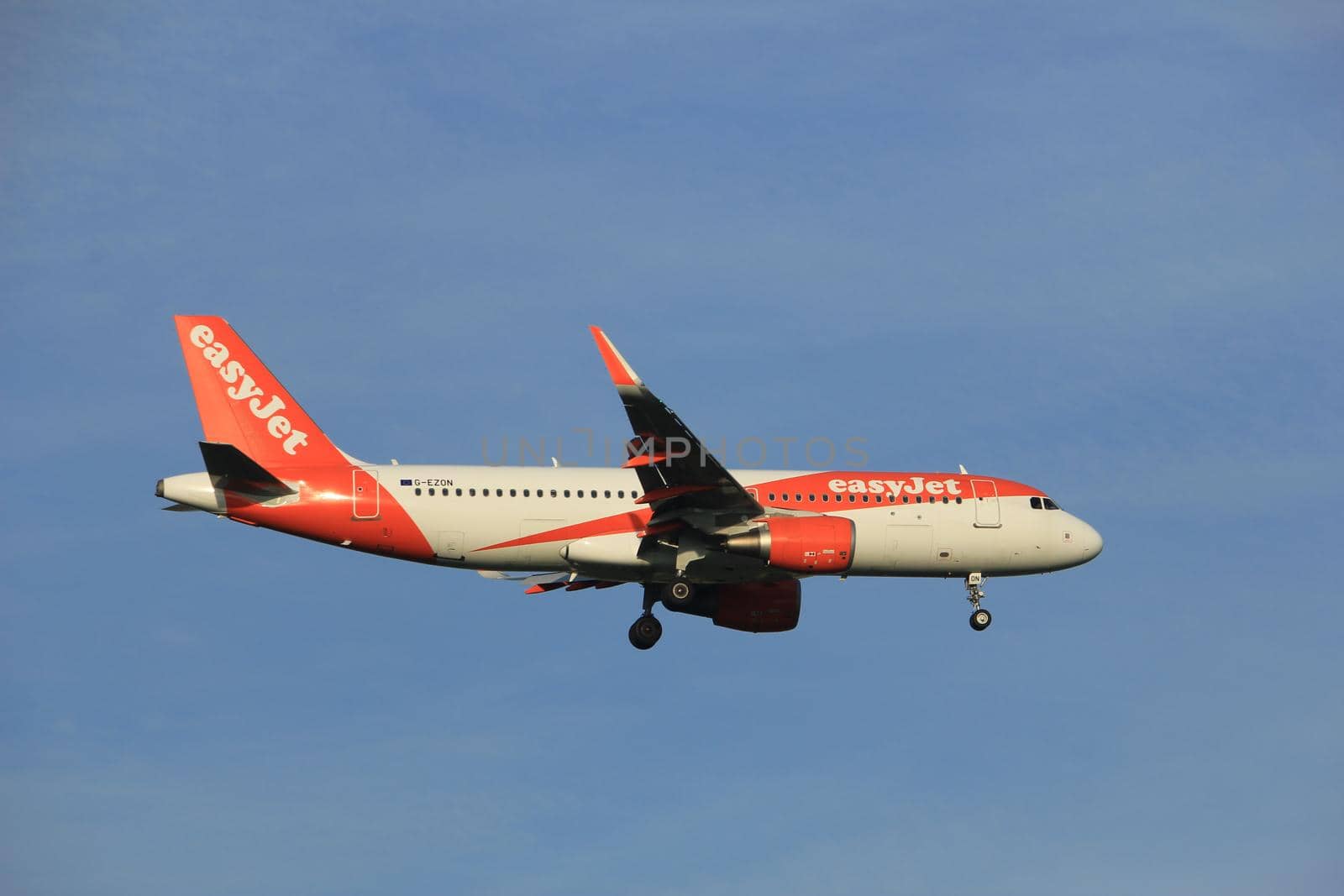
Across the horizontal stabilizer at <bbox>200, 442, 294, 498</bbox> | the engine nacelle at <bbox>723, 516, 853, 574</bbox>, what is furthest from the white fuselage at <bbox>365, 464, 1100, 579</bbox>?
the horizontal stabilizer at <bbox>200, 442, 294, 498</bbox>

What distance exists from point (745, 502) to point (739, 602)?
225 inches

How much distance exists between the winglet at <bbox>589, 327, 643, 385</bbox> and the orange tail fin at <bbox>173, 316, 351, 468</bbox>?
9.21m

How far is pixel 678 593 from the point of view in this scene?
4862cm

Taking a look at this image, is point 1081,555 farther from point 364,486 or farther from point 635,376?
point 364,486

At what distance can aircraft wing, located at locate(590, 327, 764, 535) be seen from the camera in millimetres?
42031

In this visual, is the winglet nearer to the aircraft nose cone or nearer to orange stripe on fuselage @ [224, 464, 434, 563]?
orange stripe on fuselage @ [224, 464, 434, 563]

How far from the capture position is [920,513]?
162 ft

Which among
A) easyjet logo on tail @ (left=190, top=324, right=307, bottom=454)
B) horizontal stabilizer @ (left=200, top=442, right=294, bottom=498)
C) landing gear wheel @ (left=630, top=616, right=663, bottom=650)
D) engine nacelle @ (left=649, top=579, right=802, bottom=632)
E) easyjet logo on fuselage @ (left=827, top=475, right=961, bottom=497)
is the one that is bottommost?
landing gear wheel @ (left=630, top=616, right=663, bottom=650)

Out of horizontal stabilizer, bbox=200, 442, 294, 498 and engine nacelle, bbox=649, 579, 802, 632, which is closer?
horizontal stabilizer, bbox=200, 442, 294, 498

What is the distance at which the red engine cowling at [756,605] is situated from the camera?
51.3 meters

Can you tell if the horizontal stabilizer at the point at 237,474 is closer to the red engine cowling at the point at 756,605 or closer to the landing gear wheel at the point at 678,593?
the landing gear wheel at the point at 678,593

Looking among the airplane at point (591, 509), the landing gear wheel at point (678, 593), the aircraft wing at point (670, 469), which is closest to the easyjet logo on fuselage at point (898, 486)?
the airplane at point (591, 509)

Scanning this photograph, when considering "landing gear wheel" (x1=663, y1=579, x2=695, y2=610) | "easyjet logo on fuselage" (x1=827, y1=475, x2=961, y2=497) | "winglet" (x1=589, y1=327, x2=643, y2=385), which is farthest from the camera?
"easyjet logo on fuselage" (x1=827, y1=475, x2=961, y2=497)

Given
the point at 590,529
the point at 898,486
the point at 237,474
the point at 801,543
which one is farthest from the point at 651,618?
the point at 237,474
